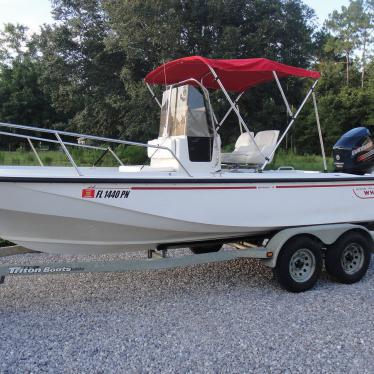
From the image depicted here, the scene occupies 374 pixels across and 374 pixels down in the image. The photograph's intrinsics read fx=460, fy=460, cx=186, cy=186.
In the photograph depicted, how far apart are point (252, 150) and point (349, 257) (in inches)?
69.9

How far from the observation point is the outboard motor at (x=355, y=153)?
19.2 feet

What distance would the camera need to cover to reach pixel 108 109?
22.1 meters

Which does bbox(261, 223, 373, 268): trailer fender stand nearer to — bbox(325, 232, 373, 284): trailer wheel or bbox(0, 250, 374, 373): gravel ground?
bbox(325, 232, 373, 284): trailer wheel

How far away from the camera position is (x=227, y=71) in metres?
5.42

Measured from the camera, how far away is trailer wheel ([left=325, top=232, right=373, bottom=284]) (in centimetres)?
541

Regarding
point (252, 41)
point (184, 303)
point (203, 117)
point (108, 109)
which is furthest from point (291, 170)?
point (108, 109)

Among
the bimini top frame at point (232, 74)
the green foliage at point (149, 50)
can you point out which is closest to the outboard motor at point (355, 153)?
the bimini top frame at point (232, 74)

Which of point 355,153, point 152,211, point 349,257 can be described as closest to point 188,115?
point 152,211

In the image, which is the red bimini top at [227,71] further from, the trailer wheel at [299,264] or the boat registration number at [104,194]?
the trailer wheel at [299,264]

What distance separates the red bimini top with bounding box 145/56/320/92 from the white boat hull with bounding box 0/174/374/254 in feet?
4.27

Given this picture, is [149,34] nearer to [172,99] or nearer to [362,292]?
[172,99]

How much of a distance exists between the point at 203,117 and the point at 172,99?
1.94 ft

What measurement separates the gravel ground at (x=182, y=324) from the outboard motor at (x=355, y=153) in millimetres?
1396

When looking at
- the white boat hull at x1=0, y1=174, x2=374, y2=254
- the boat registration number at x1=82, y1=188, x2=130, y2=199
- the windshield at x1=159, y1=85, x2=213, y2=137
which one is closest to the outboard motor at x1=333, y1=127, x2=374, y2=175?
the white boat hull at x1=0, y1=174, x2=374, y2=254
